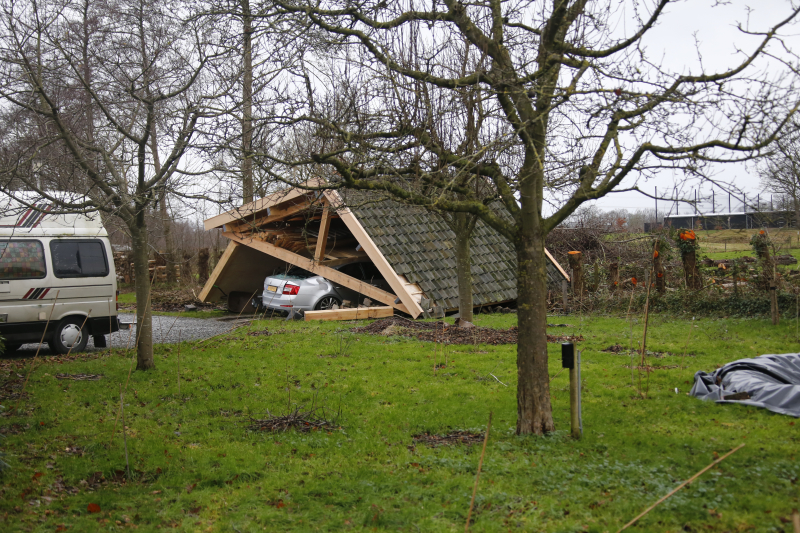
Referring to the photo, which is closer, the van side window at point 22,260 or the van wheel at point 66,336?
the van side window at point 22,260

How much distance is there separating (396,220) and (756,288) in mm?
8211

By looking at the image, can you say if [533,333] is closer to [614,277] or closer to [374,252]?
[374,252]

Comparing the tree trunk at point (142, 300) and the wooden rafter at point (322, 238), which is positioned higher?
the wooden rafter at point (322, 238)

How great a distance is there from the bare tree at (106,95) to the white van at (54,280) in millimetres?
2022

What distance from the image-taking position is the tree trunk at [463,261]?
39.0 feet

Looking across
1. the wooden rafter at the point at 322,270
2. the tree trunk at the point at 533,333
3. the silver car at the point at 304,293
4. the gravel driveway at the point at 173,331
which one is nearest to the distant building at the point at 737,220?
the tree trunk at the point at 533,333

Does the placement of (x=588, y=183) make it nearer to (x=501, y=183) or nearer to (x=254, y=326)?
(x=501, y=183)

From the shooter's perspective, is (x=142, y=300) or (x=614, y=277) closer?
(x=142, y=300)

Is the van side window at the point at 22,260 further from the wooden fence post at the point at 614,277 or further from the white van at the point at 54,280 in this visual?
the wooden fence post at the point at 614,277

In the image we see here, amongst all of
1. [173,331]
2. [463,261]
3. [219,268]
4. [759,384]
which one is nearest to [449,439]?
[759,384]

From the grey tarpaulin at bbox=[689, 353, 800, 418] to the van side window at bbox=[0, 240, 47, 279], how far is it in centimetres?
1040

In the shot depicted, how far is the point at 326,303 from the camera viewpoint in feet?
51.0

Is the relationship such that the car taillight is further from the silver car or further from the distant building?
the distant building

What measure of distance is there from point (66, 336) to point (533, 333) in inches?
357
